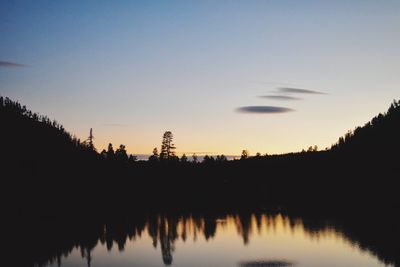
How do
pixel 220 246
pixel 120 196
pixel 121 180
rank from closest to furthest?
pixel 220 246 < pixel 120 196 < pixel 121 180

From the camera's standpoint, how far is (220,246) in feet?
214

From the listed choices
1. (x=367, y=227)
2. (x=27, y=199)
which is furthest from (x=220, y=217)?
(x=27, y=199)

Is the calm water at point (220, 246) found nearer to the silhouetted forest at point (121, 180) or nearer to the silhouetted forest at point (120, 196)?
the silhouetted forest at point (120, 196)

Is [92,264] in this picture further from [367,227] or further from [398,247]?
[367,227]

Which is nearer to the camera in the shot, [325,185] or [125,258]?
[125,258]

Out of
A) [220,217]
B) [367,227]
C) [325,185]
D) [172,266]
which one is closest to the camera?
[172,266]

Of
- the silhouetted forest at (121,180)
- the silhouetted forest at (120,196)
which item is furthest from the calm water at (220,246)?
the silhouetted forest at (121,180)

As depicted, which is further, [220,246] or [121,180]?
[121,180]

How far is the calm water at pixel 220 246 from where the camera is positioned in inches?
2106

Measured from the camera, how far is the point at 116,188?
528ft

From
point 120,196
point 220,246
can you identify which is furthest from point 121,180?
point 220,246

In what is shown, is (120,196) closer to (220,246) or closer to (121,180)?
(121,180)

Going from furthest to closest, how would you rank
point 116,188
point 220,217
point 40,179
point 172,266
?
point 116,188 < point 40,179 < point 220,217 < point 172,266

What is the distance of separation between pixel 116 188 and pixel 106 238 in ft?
291
